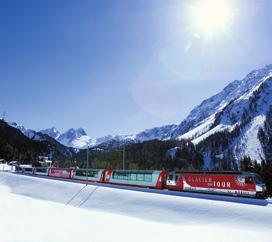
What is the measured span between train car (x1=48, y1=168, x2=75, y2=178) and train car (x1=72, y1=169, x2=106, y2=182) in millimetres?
2864

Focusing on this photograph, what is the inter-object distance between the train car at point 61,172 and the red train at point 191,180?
6.49 metres

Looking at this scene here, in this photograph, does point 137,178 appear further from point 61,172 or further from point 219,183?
point 61,172

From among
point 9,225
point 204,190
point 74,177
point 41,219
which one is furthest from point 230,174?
point 74,177

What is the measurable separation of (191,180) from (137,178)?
1386 centimetres

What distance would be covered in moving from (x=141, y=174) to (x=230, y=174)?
1975 cm

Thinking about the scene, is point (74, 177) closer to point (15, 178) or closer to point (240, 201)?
point (15, 178)

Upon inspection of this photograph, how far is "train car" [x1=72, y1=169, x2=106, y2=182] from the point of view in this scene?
7237 cm

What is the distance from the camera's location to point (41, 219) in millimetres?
32188

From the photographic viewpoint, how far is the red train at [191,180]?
42.2 metres

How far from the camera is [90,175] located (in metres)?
75.7

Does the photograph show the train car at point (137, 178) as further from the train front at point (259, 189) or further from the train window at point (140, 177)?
the train front at point (259, 189)

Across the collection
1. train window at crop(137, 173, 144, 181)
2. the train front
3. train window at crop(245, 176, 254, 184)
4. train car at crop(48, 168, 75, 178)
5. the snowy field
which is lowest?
the snowy field

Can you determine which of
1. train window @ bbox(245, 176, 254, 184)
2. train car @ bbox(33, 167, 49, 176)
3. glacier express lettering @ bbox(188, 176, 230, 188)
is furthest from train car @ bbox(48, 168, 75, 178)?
train window @ bbox(245, 176, 254, 184)

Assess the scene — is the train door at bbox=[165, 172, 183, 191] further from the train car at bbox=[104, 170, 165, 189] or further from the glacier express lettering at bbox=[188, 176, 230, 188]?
the glacier express lettering at bbox=[188, 176, 230, 188]
